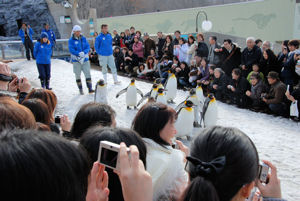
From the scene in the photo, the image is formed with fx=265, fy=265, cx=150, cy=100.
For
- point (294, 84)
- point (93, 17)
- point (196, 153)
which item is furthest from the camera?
point (93, 17)

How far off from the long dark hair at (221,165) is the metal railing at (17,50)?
9.88 metres

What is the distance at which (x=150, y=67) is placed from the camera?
805cm

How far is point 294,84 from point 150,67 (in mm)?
4267

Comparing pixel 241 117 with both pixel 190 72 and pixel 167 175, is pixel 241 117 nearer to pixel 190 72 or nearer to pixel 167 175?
pixel 190 72

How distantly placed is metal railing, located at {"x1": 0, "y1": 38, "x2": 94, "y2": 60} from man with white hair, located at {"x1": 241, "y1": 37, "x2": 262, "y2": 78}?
7146 mm

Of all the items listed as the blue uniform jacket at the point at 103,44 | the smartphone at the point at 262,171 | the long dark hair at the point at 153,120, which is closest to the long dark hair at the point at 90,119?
the long dark hair at the point at 153,120

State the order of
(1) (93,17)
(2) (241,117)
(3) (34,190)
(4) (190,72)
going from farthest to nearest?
(1) (93,17) < (4) (190,72) < (2) (241,117) < (3) (34,190)

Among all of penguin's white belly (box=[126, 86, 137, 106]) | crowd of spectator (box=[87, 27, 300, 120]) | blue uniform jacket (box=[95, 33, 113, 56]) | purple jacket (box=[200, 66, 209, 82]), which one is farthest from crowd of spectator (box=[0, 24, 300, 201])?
purple jacket (box=[200, 66, 209, 82])

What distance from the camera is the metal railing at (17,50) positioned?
917 centimetres

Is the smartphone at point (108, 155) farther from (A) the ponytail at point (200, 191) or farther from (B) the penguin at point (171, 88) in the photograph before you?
(B) the penguin at point (171, 88)

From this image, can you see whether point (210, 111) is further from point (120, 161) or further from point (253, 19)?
point (253, 19)

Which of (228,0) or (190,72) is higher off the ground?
(228,0)

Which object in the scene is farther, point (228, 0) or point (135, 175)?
point (228, 0)

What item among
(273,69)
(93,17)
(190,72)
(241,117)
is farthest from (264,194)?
(93,17)
